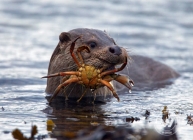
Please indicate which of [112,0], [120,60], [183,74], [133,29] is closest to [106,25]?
[133,29]

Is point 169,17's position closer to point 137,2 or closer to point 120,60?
point 137,2

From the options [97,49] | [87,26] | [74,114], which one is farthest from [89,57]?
[87,26]

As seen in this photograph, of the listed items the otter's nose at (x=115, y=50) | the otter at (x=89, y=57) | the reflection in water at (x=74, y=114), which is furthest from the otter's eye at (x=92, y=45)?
the reflection in water at (x=74, y=114)

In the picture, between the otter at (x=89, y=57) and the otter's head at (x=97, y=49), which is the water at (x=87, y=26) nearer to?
the otter at (x=89, y=57)

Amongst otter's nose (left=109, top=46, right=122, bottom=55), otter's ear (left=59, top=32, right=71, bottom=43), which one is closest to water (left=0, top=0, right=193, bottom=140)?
otter's nose (left=109, top=46, right=122, bottom=55)

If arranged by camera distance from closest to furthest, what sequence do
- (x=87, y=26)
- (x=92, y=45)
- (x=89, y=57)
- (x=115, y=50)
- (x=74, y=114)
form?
(x=115, y=50), (x=74, y=114), (x=89, y=57), (x=92, y=45), (x=87, y=26)

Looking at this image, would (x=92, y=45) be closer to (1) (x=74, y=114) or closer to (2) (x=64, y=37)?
(2) (x=64, y=37)
